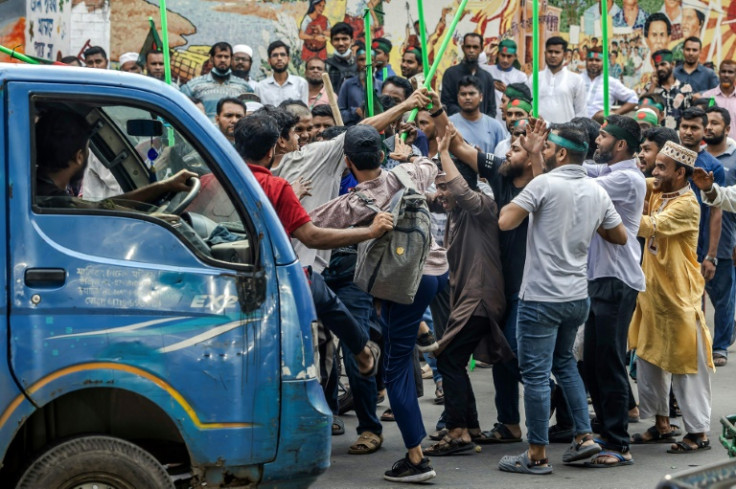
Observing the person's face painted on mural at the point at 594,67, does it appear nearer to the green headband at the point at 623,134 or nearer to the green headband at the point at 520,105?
the green headband at the point at 520,105

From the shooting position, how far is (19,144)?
4.77m

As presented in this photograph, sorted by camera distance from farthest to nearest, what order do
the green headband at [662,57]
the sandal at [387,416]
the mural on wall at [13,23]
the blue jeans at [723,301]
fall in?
the green headband at [662,57] < the mural on wall at [13,23] < the blue jeans at [723,301] < the sandal at [387,416]

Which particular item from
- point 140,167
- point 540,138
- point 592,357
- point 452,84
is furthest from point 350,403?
point 452,84

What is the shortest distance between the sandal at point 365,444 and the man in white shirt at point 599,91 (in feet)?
22.9

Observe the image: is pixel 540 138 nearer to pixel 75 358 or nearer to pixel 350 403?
pixel 350 403

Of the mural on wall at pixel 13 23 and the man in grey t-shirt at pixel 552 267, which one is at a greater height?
the mural on wall at pixel 13 23

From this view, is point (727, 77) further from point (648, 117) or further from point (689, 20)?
point (689, 20)

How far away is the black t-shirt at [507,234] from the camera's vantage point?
24.5 feet

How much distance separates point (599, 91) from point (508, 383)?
785cm

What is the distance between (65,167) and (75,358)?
0.79 meters

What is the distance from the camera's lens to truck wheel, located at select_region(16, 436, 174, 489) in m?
4.79

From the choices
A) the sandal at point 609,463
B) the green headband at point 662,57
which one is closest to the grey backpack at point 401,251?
the sandal at point 609,463

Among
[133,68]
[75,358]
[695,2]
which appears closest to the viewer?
[75,358]

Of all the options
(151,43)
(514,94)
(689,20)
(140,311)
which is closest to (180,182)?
(140,311)
